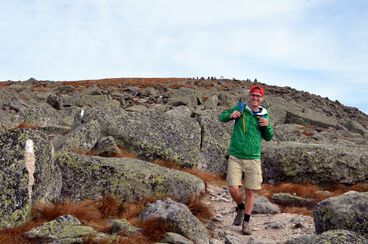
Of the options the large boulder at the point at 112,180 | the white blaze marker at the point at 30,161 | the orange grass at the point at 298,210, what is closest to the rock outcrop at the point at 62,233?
the white blaze marker at the point at 30,161

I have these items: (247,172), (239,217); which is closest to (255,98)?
(247,172)

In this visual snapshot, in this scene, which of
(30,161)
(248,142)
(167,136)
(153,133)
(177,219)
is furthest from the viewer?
(167,136)

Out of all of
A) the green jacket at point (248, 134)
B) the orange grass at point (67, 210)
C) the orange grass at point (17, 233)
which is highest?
the green jacket at point (248, 134)

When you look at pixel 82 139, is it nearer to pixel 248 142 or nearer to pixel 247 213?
pixel 248 142

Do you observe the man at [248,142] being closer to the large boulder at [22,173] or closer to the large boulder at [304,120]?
the large boulder at [22,173]

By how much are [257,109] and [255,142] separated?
2.58 ft

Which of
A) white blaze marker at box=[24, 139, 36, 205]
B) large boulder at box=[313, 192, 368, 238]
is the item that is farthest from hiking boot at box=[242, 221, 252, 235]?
white blaze marker at box=[24, 139, 36, 205]

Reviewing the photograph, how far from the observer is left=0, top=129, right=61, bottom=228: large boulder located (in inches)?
342

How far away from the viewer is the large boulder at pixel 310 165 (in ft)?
56.0

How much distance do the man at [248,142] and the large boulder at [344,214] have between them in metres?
1.90

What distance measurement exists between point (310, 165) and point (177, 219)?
9579 millimetres

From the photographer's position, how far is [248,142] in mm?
10453

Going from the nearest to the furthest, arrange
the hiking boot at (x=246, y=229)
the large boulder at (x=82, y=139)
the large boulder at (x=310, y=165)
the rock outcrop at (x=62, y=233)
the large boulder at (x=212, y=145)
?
1. the rock outcrop at (x=62, y=233)
2. the hiking boot at (x=246, y=229)
3. the large boulder at (x=82, y=139)
4. the large boulder at (x=212, y=145)
5. the large boulder at (x=310, y=165)

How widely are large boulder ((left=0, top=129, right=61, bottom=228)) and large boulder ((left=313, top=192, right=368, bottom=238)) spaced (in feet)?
18.9
